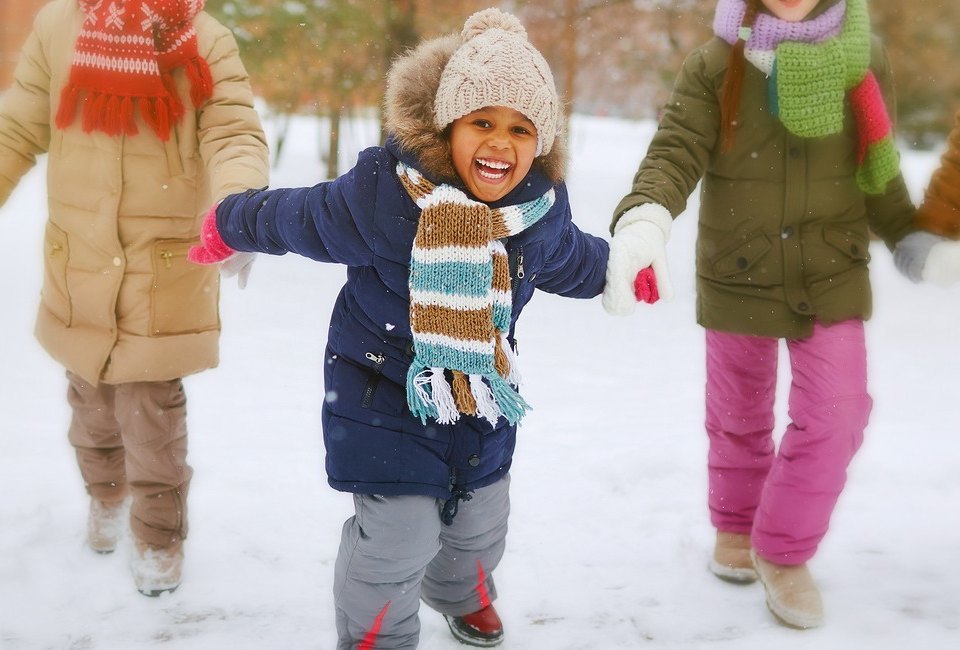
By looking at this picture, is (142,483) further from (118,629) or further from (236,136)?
(236,136)

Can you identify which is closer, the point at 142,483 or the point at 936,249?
the point at 936,249

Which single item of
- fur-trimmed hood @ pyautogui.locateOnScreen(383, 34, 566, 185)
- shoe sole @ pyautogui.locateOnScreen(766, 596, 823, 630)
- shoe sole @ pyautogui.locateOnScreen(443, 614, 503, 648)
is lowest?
shoe sole @ pyautogui.locateOnScreen(443, 614, 503, 648)

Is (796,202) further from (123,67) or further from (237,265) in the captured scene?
(123,67)

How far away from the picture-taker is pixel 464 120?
7.37ft

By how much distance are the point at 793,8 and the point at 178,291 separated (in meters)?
2.10

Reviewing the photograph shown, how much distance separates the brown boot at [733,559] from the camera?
3.21m

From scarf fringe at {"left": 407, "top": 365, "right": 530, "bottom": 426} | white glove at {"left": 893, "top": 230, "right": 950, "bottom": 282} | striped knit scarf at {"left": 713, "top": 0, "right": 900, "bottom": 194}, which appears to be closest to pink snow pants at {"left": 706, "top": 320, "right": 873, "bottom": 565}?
white glove at {"left": 893, "top": 230, "right": 950, "bottom": 282}

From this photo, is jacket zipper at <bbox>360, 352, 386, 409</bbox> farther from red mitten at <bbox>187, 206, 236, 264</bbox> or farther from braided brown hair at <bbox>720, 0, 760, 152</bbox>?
braided brown hair at <bbox>720, 0, 760, 152</bbox>

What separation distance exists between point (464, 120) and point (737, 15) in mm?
1154

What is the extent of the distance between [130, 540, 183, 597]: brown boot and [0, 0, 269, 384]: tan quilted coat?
0.59m

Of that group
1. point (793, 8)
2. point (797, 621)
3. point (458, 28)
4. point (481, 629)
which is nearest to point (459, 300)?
point (481, 629)

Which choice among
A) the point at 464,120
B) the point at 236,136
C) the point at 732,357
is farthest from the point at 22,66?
the point at 732,357

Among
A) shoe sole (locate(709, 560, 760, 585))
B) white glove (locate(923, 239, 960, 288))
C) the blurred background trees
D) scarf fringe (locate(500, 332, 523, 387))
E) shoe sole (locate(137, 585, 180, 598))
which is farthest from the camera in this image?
the blurred background trees

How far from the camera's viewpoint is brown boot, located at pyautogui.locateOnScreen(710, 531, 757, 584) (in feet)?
Answer: 10.5
